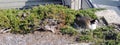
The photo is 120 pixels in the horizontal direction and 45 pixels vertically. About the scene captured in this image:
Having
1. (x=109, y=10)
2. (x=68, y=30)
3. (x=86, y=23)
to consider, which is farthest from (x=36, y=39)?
(x=109, y=10)

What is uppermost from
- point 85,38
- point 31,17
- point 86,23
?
point 31,17

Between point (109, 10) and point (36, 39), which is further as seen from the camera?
point (109, 10)

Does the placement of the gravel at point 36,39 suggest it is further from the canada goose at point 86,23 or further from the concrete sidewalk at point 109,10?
the concrete sidewalk at point 109,10

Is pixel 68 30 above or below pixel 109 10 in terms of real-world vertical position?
below

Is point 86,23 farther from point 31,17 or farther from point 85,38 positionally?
point 31,17

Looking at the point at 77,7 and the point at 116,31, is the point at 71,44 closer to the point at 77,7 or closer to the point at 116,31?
the point at 116,31

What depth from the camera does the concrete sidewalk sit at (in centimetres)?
812

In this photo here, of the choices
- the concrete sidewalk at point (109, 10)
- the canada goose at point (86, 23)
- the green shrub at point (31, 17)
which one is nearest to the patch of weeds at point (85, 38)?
the green shrub at point (31, 17)

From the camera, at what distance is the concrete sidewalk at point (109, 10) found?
26.7 feet

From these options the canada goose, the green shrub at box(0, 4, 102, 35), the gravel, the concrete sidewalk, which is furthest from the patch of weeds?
the concrete sidewalk

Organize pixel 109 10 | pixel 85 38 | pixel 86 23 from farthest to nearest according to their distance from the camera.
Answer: pixel 109 10, pixel 86 23, pixel 85 38

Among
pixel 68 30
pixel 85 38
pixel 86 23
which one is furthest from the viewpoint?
pixel 86 23

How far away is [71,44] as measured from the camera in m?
7.15

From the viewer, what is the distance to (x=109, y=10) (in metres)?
8.49
